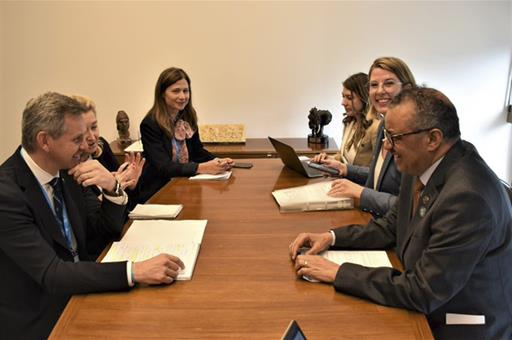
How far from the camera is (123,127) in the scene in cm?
398

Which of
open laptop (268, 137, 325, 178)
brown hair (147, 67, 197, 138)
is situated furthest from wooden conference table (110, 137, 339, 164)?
open laptop (268, 137, 325, 178)

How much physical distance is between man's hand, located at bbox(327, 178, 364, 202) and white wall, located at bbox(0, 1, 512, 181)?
2.30 metres

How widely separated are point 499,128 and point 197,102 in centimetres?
283

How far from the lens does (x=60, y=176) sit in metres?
1.59

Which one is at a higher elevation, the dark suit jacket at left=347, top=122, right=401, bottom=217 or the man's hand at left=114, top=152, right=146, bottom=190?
the man's hand at left=114, top=152, right=146, bottom=190

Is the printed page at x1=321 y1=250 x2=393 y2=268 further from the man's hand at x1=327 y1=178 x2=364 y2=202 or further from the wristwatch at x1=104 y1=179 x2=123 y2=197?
the wristwatch at x1=104 y1=179 x2=123 y2=197

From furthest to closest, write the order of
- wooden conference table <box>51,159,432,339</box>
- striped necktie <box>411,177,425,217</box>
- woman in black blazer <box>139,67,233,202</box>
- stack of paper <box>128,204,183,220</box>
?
woman in black blazer <box>139,67,233,202</box> < stack of paper <box>128,204,183,220</box> < striped necktie <box>411,177,425,217</box> < wooden conference table <box>51,159,432,339</box>

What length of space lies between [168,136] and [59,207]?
1.30 metres

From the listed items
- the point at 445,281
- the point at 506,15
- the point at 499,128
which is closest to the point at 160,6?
the point at 506,15

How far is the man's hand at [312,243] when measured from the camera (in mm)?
1408

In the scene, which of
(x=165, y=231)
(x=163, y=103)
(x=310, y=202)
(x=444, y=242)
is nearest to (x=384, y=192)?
(x=310, y=202)

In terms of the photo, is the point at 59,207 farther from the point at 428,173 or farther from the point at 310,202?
the point at 428,173

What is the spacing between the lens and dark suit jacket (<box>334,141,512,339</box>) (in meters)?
1.09

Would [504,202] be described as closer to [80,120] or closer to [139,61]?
[80,120]
